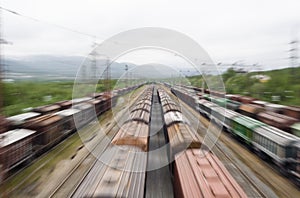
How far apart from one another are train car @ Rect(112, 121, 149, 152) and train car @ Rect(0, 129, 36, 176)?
130 inches

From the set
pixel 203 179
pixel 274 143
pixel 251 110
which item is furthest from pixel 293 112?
pixel 203 179

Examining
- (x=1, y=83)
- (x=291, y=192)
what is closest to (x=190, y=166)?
(x=291, y=192)

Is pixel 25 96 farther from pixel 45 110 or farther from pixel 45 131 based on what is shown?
pixel 45 131

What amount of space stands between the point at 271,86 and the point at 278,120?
1403 centimetres

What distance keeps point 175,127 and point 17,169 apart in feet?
19.6

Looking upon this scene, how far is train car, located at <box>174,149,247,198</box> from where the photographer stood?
4.23 metres

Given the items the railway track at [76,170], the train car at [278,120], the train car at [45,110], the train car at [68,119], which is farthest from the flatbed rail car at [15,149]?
the train car at [278,120]

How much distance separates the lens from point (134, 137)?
7.36 metres

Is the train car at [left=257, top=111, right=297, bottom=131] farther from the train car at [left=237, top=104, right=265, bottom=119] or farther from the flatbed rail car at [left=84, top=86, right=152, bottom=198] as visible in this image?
the flatbed rail car at [left=84, top=86, right=152, bottom=198]

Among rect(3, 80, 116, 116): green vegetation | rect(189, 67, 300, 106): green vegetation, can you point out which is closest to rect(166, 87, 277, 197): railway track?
rect(3, 80, 116, 116): green vegetation

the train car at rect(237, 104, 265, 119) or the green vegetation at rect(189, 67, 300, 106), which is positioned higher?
the green vegetation at rect(189, 67, 300, 106)

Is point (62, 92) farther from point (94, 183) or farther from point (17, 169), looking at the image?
point (94, 183)

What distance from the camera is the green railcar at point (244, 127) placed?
34.1 feet

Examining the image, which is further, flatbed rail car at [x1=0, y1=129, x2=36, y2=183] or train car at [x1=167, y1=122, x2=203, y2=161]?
flatbed rail car at [x1=0, y1=129, x2=36, y2=183]
